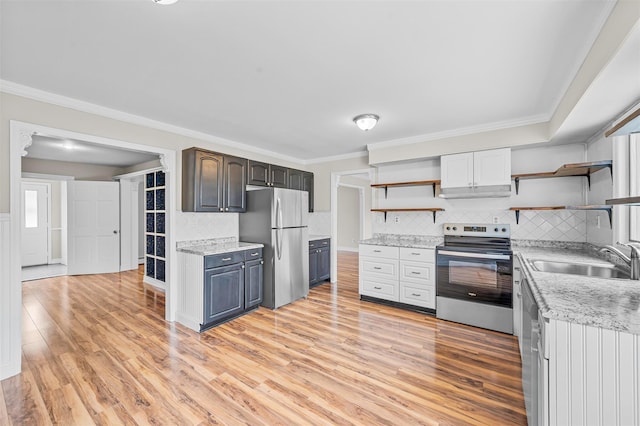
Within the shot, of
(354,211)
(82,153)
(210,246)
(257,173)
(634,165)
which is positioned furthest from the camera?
(354,211)

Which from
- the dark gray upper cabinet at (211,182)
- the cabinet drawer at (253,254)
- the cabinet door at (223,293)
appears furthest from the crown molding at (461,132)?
the cabinet door at (223,293)

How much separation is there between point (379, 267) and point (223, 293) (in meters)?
2.14

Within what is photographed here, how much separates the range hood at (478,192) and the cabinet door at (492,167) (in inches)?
2.5

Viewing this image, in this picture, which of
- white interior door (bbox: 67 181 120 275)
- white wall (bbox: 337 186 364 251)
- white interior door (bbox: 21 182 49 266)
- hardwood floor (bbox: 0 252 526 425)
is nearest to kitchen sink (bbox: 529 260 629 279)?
hardwood floor (bbox: 0 252 526 425)

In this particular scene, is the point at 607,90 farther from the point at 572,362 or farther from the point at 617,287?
the point at 572,362

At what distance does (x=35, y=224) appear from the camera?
21.5 feet

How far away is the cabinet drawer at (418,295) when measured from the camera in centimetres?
356

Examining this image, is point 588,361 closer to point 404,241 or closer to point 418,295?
point 418,295

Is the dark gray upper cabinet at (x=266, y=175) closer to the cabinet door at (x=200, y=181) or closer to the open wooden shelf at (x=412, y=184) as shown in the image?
the cabinet door at (x=200, y=181)

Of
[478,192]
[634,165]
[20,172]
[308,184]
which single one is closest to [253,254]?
[308,184]

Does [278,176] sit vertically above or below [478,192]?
above

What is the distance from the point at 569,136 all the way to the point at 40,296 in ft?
24.7

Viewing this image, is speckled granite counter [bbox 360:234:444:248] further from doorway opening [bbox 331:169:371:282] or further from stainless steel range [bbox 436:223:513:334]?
doorway opening [bbox 331:169:371:282]

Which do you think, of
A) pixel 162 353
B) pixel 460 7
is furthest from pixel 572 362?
pixel 162 353
